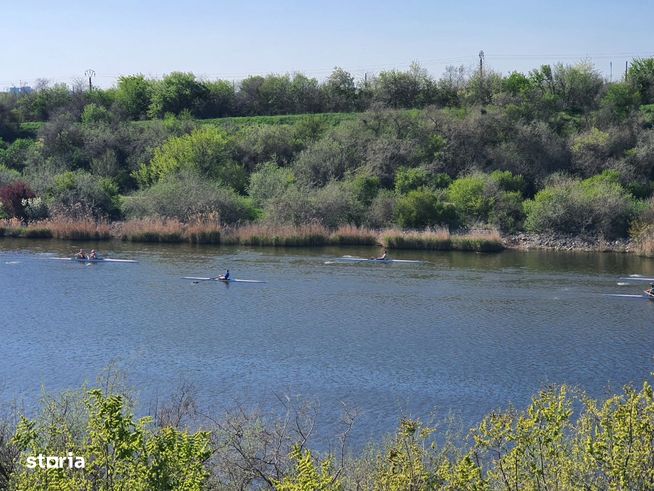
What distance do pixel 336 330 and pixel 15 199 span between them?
40814 millimetres

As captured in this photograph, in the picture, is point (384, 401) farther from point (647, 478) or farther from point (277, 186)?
point (277, 186)

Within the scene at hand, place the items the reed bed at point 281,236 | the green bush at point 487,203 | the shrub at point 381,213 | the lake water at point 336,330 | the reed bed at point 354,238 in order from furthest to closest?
the shrub at point 381,213
the green bush at point 487,203
the reed bed at point 354,238
the reed bed at point 281,236
the lake water at point 336,330

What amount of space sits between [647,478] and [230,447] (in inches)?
387

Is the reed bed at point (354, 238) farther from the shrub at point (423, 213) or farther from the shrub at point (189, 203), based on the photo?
Answer: the shrub at point (189, 203)

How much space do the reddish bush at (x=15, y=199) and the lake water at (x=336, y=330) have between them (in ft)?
43.3

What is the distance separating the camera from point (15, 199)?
68.1 metres

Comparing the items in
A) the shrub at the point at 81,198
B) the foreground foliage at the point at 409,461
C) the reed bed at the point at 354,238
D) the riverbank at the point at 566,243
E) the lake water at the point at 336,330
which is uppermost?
the shrub at the point at 81,198

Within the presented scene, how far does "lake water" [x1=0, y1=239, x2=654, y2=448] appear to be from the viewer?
2883 centimetres

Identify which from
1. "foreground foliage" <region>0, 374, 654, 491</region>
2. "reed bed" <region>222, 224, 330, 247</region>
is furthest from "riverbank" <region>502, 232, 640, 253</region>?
"foreground foliage" <region>0, 374, 654, 491</region>

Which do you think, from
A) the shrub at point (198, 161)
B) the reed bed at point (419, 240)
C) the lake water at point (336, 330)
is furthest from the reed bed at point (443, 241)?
the shrub at point (198, 161)

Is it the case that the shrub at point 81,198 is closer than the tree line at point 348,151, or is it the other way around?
the tree line at point 348,151

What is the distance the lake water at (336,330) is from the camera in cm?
2883

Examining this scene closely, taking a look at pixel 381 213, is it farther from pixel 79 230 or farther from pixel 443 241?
pixel 79 230

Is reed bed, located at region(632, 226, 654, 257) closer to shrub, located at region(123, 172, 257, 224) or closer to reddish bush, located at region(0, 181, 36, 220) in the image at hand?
shrub, located at region(123, 172, 257, 224)
